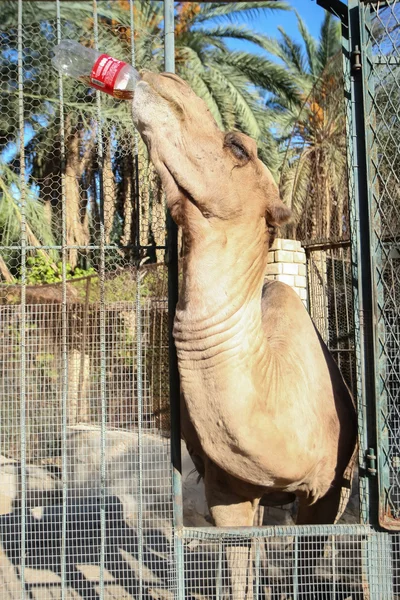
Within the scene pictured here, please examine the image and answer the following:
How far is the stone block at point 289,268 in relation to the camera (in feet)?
22.9

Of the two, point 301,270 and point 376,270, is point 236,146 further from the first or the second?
point 301,270

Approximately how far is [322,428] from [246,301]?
91 centimetres

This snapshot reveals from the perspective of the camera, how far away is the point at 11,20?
12.0 metres

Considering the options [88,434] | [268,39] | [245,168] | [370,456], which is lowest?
[88,434]

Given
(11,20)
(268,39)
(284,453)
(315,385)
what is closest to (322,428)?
(315,385)

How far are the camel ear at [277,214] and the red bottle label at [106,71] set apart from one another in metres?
0.91

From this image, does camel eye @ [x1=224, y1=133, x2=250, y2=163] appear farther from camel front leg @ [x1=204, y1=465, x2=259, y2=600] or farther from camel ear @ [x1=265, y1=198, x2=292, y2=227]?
camel front leg @ [x1=204, y1=465, x2=259, y2=600]

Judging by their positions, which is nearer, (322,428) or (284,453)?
(284,453)

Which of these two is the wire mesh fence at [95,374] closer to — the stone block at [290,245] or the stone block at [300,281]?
the stone block at [290,245]

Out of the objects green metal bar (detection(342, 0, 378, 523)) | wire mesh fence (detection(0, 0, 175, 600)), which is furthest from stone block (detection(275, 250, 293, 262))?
green metal bar (detection(342, 0, 378, 523))

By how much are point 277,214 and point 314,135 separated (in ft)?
33.0

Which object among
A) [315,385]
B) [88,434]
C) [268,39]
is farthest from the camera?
[268,39]

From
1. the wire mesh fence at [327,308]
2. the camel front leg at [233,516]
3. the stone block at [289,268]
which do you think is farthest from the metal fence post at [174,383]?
the wire mesh fence at [327,308]

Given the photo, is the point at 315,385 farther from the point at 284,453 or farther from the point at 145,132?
the point at 145,132
